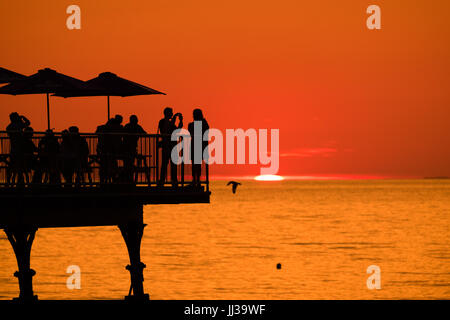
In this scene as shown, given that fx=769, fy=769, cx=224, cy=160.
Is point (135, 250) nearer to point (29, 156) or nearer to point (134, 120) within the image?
point (134, 120)

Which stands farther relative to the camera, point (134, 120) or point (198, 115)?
point (134, 120)

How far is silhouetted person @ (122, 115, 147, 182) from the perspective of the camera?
2198cm

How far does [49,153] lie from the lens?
21125mm

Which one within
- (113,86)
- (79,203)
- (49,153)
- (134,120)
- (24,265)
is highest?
(113,86)

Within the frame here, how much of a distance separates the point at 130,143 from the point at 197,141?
193cm

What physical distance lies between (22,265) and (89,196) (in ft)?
17.9

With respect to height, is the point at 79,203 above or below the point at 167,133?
below

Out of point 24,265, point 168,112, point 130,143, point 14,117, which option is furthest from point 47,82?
point 24,265

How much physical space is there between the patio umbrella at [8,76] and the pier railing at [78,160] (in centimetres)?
311

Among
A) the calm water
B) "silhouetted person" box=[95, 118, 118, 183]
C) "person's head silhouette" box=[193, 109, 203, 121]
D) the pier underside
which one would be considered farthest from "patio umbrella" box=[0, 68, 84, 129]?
the calm water

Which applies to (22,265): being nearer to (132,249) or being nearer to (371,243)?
(132,249)
